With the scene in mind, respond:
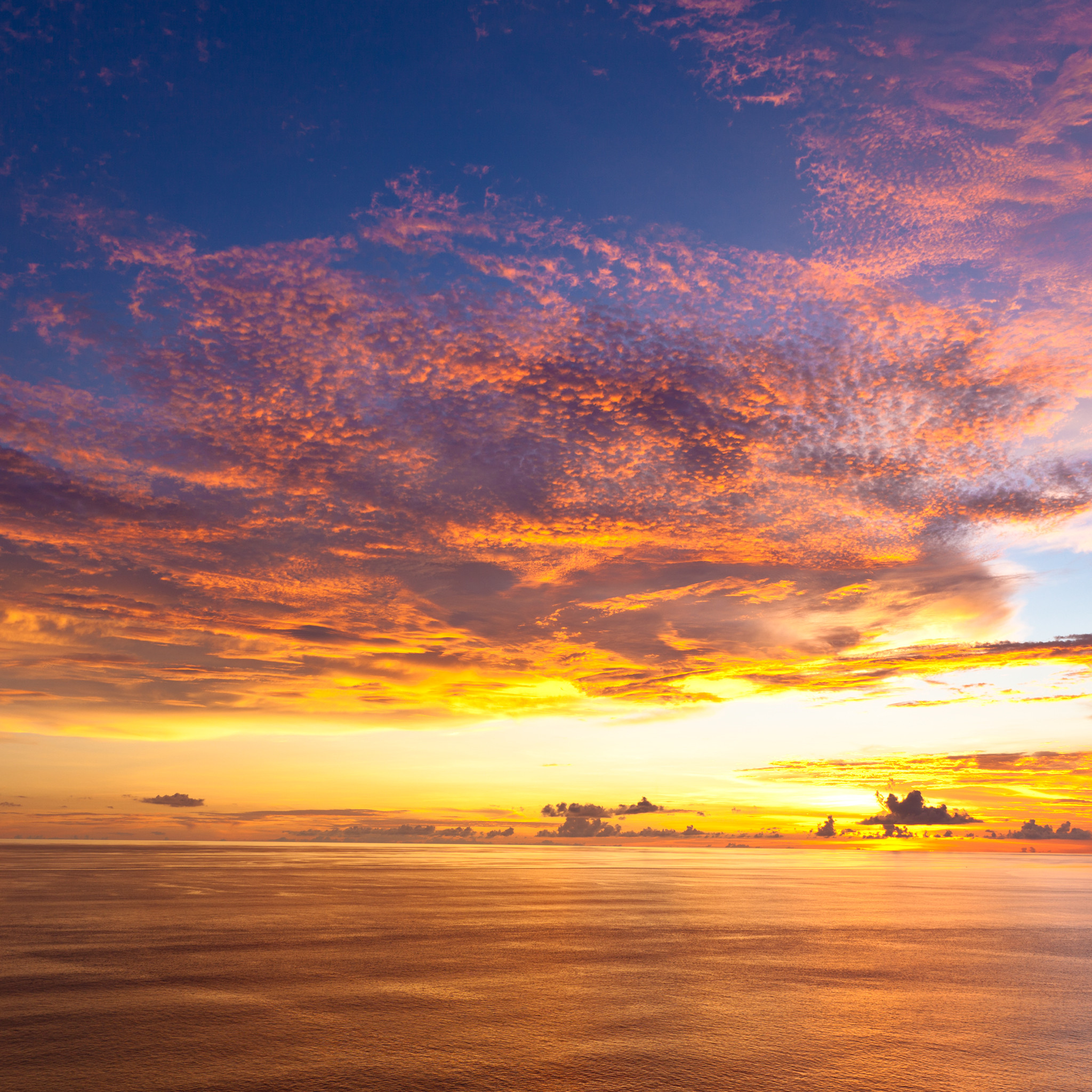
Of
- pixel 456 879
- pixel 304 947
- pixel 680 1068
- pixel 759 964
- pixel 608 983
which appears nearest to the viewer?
pixel 680 1068

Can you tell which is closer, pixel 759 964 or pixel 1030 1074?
pixel 1030 1074

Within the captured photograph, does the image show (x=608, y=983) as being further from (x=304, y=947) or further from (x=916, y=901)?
(x=916, y=901)

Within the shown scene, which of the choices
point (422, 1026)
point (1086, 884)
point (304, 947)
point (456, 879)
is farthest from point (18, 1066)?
point (1086, 884)

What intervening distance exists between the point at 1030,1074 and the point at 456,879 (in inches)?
2812

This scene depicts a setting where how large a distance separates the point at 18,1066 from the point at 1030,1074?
14911 millimetres

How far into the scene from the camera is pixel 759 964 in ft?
72.7

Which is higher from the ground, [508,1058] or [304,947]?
[508,1058]

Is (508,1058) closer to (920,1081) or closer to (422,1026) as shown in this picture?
(422,1026)

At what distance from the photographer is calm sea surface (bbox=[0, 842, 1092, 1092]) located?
37.1 feet

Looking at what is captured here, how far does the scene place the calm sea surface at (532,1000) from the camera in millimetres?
11297

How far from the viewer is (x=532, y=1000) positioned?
16.6 metres

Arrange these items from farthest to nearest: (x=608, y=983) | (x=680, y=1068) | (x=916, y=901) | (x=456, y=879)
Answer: (x=456, y=879), (x=916, y=901), (x=608, y=983), (x=680, y=1068)

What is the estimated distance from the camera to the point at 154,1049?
12.1m

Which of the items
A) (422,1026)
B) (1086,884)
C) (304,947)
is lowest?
(1086,884)
